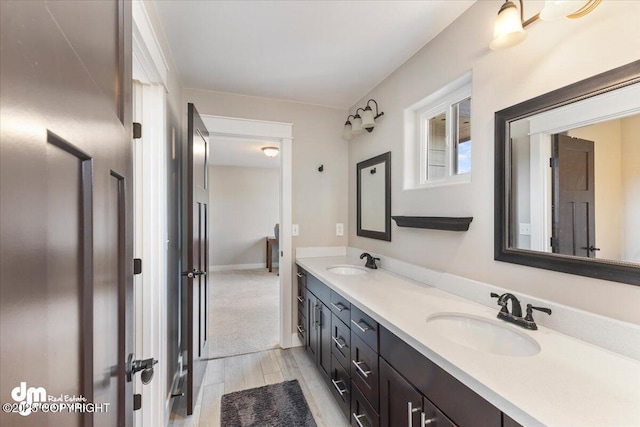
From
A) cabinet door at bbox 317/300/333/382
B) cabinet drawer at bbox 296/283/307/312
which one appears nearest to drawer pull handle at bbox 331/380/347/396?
cabinet door at bbox 317/300/333/382

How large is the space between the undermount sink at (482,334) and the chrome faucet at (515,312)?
0.04 m

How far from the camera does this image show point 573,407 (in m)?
0.72

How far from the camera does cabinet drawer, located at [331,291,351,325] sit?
1.72 m

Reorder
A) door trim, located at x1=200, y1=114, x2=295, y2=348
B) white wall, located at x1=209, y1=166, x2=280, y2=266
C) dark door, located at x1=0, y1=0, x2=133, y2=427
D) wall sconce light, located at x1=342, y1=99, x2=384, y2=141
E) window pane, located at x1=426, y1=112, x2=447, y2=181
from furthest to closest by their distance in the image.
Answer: white wall, located at x1=209, y1=166, x2=280, y2=266, door trim, located at x1=200, y1=114, x2=295, y2=348, wall sconce light, located at x1=342, y1=99, x2=384, y2=141, window pane, located at x1=426, y1=112, x2=447, y2=181, dark door, located at x1=0, y1=0, x2=133, y2=427

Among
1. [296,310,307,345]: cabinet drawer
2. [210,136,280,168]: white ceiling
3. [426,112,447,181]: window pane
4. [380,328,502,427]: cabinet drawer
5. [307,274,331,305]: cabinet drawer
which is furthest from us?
[210,136,280,168]: white ceiling

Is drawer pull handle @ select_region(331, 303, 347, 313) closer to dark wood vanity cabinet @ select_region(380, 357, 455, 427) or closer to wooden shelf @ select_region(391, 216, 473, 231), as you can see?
dark wood vanity cabinet @ select_region(380, 357, 455, 427)

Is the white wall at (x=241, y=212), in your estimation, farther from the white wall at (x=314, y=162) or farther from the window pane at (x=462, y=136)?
the window pane at (x=462, y=136)

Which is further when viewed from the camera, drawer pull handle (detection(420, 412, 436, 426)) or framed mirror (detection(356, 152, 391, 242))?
framed mirror (detection(356, 152, 391, 242))

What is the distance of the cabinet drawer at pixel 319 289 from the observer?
2.05 meters

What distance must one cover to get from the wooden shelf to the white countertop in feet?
1.50

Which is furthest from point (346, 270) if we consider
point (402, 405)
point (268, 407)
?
point (402, 405)

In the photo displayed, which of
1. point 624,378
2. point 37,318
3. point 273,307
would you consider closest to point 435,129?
point 624,378

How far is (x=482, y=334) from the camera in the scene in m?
1.31

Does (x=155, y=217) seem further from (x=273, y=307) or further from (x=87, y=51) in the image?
(x=273, y=307)
